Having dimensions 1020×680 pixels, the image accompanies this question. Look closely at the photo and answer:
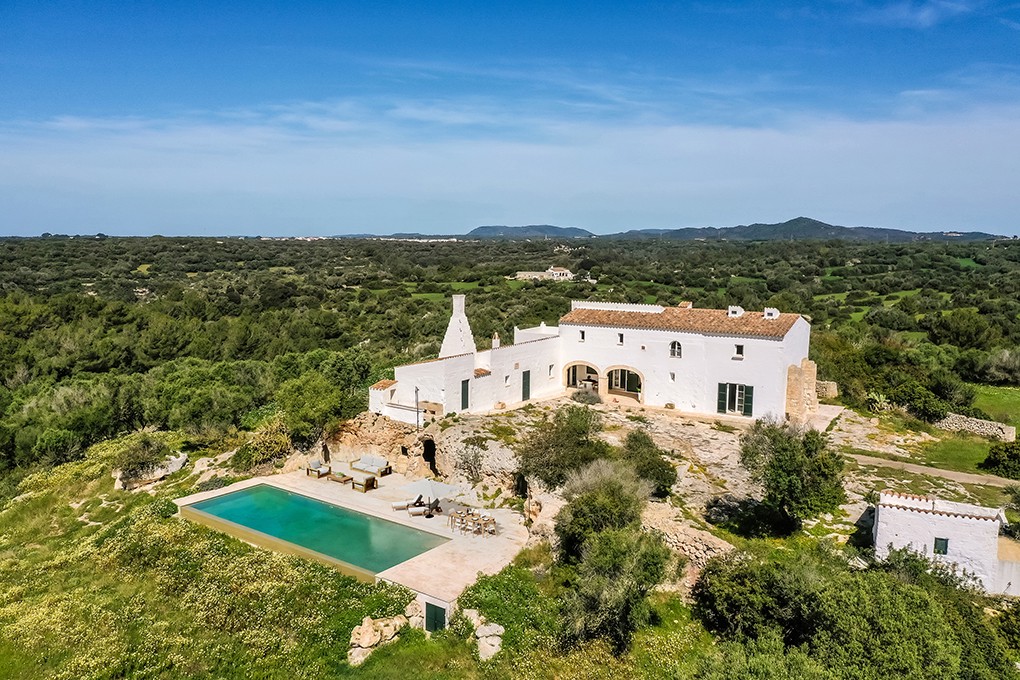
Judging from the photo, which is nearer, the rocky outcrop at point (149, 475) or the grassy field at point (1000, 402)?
the rocky outcrop at point (149, 475)

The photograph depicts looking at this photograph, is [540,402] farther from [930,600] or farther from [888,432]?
[930,600]

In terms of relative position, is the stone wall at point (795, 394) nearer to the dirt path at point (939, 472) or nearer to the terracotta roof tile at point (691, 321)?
the terracotta roof tile at point (691, 321)

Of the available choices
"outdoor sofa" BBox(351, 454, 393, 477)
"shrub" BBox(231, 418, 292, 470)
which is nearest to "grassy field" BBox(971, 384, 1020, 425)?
"outdoor sofa" BBox(351, 454, 393, 477)

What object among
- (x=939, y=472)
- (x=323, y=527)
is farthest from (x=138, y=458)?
(x=939, y=472)

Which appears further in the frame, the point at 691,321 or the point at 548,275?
the point at 548,275

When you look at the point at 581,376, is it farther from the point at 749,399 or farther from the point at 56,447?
the point at 56,447

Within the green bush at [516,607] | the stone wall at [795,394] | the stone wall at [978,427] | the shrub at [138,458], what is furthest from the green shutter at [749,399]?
the shrub at [138,458]

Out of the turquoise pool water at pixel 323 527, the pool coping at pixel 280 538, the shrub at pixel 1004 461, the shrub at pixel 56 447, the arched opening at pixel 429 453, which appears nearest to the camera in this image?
the pool coping at pixel 280 538
